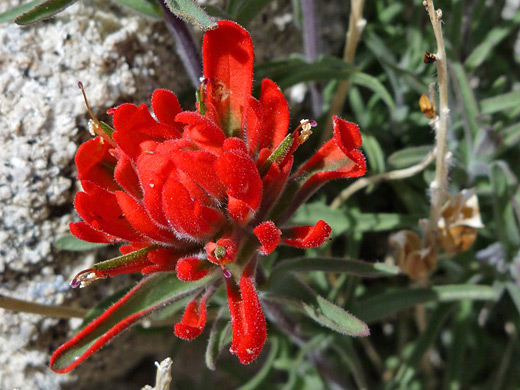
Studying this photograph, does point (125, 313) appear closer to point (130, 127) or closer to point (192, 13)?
point (130, 127)

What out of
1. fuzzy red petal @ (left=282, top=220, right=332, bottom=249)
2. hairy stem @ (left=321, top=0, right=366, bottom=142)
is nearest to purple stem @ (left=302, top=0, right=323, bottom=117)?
hairy stem @ (left=321, top=0, right=366, bottom=142)

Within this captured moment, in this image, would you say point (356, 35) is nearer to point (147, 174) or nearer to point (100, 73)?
point (100, 73)

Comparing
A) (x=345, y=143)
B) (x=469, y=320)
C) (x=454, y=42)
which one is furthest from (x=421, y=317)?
(x=345, y=143)

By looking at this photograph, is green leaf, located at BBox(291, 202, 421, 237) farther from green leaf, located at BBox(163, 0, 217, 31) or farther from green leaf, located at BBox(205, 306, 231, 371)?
green leaf, located at BBox(163, 0, 217, 31)

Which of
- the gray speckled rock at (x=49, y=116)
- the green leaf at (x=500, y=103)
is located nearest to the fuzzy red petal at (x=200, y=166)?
the gray speckled rock at (x=49, y=116)

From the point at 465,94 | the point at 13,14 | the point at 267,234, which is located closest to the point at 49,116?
the point at 13,14

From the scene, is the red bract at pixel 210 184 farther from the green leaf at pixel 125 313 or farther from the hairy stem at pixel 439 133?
the hairy stem at pixel 439 133
